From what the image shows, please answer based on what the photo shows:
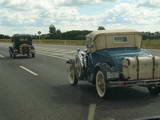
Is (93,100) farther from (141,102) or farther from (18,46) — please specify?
(18,46)

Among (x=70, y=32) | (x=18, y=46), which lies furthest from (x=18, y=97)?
(x=70, y=32)

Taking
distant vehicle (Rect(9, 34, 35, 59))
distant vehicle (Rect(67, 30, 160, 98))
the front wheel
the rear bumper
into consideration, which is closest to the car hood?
distant vehicle (Rect(67, 30, 160, 98))

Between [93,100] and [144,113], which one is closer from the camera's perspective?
[144,113]

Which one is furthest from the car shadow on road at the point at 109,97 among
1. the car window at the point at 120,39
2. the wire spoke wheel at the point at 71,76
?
the car window at the point at 120,39

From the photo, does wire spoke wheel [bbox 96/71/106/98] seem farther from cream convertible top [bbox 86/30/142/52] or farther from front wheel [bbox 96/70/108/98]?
cream convertible top [bbox 86/30/142/52]

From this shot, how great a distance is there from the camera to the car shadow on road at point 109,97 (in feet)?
28.1

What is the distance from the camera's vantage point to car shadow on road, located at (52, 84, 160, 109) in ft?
28.1

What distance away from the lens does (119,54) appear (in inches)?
378

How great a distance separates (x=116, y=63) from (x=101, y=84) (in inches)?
24.9

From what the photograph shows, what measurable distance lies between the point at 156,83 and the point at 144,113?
1749 millimetres

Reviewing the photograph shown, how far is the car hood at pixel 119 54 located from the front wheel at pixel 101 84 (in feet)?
1.36

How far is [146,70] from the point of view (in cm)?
895

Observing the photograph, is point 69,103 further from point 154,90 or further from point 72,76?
point 72,76

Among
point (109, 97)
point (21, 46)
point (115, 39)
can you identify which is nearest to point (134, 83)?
point (109, 97)
